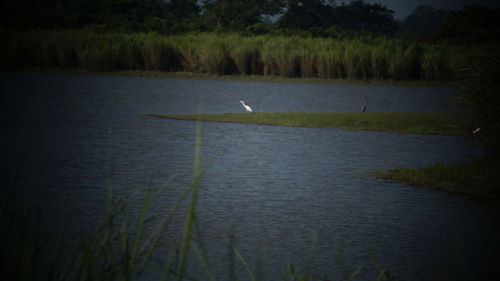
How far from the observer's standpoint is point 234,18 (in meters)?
46.5

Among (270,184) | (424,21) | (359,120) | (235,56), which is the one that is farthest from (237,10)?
(424,21)

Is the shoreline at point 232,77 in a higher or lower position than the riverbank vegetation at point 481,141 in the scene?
lower

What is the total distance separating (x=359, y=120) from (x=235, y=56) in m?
13.4

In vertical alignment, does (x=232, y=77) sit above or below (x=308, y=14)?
below

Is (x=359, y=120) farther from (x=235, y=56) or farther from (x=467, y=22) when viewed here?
(x=467, y=22)

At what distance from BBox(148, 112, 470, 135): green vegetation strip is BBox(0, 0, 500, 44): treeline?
43.4 ft

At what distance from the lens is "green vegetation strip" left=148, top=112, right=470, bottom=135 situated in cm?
1380

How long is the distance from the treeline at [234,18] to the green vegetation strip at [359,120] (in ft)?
43.4

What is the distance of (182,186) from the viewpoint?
831cm

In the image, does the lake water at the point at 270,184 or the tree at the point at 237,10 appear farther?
the tree at the point at 237,10

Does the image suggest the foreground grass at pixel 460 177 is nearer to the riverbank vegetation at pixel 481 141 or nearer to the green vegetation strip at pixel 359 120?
the riverbank vegetation at pixel 481 141

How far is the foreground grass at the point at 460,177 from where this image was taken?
26.3ft

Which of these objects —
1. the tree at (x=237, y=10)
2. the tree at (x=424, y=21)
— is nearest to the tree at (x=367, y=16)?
the tree at (x=237, y=10)

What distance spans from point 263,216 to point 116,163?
3.36 m
